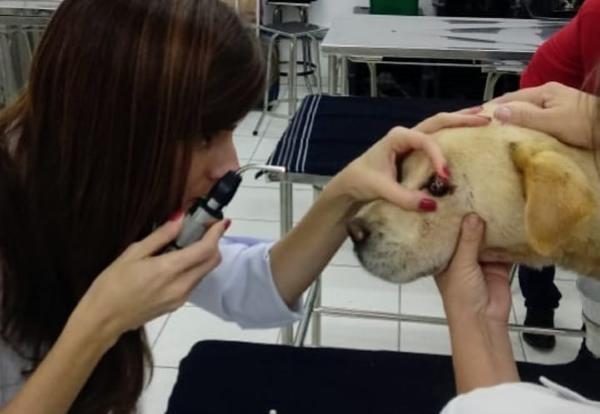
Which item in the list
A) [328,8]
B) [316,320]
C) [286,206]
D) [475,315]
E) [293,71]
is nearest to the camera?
[475,315]

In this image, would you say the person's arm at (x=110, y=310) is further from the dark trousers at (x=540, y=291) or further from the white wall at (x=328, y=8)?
the white wall at (x=328, y=8)

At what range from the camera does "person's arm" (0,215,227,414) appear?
82 centimetres

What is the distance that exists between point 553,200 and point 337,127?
0.92 metres

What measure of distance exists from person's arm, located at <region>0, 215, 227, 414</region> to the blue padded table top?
2.53ft

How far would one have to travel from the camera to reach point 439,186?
105 centimetres

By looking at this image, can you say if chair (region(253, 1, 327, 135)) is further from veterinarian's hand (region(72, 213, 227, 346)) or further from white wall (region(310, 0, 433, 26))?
veterinarian's hand (region(72, 213, 227, 346))

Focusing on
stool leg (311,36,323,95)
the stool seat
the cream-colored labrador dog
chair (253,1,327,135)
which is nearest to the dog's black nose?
the cream-colored labrador dog

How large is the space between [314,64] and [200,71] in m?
3.73

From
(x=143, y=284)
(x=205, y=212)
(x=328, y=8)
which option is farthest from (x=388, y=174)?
(x=328, y=8)

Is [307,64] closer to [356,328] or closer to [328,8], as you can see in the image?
[328,8]

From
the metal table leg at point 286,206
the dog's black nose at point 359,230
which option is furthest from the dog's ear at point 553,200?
the metal table leg at point 286,206

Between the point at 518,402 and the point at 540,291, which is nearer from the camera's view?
the point at 518,402

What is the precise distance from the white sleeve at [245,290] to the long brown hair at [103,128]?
239 mm

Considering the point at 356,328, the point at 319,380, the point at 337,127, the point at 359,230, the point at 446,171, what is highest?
the point at 446,171
